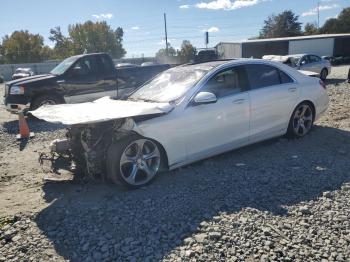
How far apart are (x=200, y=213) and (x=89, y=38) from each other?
94.7 m


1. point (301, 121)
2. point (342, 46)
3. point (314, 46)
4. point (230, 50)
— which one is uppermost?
point (230, 50)

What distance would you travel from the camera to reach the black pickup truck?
10.8 meters

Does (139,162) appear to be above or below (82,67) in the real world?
below

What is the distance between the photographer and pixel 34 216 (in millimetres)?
4391

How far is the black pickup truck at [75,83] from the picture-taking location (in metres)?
10.8

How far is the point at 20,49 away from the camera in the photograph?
80562mm

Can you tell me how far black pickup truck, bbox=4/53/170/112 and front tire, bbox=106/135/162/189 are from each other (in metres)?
5.89

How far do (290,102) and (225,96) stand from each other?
1523 mm

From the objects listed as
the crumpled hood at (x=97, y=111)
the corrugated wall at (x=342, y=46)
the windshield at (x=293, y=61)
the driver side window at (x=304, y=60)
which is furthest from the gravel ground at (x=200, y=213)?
the corrugated wall at (x=342, y=46)

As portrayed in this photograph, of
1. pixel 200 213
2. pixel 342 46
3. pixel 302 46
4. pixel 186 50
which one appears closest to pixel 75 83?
pixel 200 213

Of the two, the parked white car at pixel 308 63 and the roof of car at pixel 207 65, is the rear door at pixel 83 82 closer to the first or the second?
the roof of car at pixel 207 65

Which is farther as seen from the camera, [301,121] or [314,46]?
[314,46]

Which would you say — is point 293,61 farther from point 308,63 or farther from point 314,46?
point 314,46

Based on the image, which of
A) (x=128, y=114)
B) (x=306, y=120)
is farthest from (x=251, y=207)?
(x=306, y=120)
